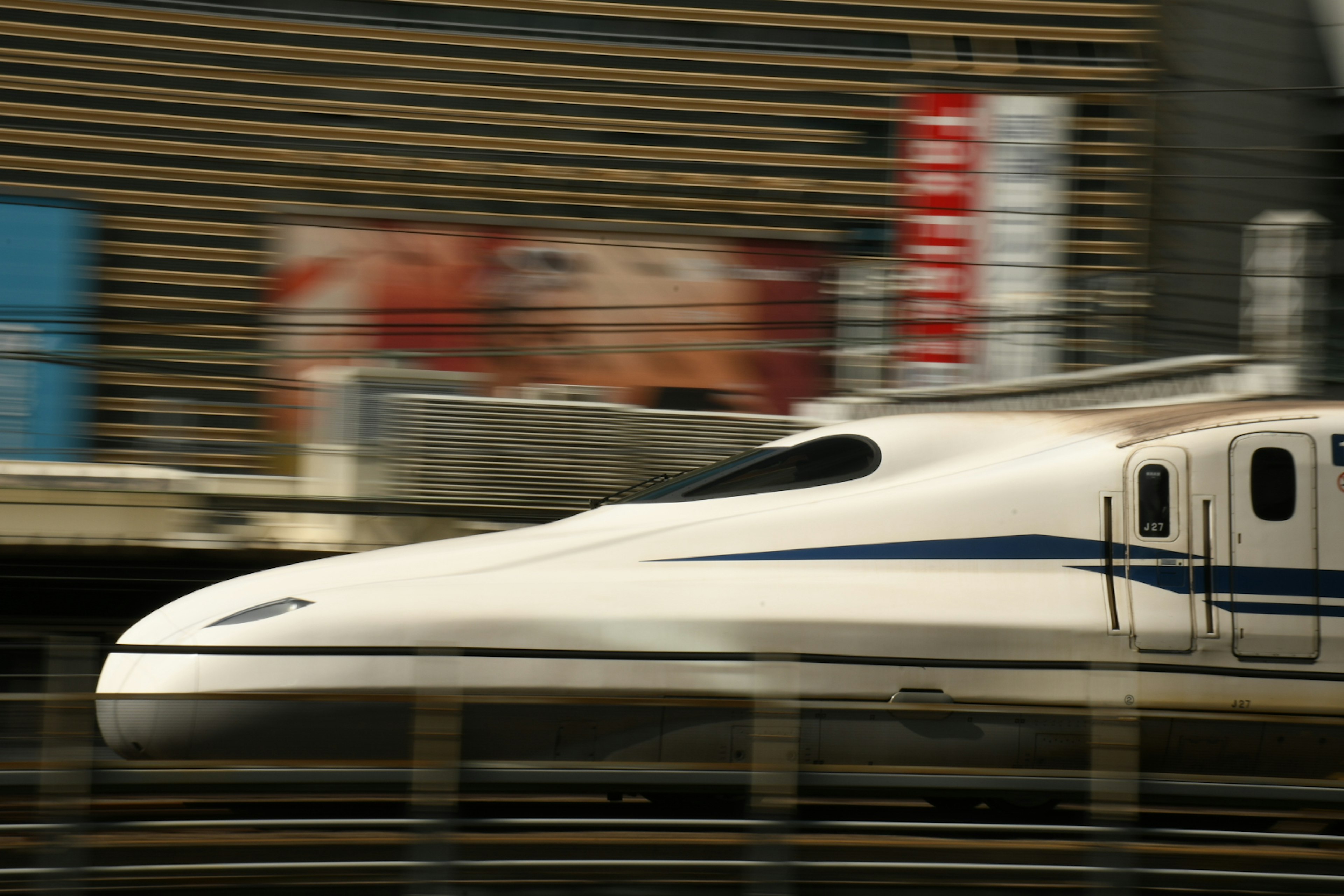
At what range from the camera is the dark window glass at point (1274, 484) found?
15.0ft

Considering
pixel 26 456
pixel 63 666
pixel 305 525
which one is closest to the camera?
pixel 63 666

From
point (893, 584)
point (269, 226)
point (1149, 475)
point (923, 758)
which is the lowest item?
point (923, 758)

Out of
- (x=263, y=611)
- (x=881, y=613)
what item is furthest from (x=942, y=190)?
(x=263, y=611)

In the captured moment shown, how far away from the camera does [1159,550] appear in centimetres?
455

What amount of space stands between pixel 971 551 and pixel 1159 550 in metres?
0.69

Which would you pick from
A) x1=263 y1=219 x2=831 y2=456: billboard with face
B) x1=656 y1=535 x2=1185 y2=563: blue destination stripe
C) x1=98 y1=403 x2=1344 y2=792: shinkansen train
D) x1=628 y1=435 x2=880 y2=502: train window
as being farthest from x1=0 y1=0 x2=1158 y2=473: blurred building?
x1=656 y1=535 x2=1185 y2=563: blue destination stripe

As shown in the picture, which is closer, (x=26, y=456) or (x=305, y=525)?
(x=305, y=525)

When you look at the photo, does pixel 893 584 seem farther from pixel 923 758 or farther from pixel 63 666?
pixel 63 666

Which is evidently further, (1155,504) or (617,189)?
(617,189)

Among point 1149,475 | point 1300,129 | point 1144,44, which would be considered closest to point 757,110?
point 1144,44

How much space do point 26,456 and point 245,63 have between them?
479 centimetres

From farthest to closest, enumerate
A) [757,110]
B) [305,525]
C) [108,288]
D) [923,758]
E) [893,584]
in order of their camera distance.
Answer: [757,110] → [108,288] → [305,525] → [893,584] → [923,758]

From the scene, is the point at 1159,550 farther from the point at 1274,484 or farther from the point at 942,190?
the point at 942,190

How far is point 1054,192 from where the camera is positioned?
38.1 feet
